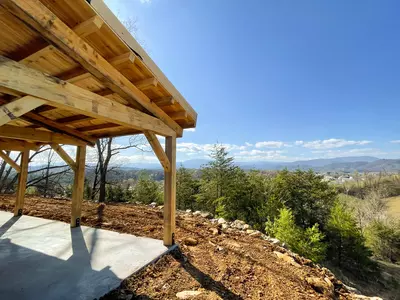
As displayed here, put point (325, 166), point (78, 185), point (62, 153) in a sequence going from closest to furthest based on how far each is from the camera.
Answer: point (62, 153)
point (78, 185)
point (325, 166)

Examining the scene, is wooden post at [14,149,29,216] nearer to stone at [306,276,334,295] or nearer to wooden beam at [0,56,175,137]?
wooden beam at [0,56,175,137]

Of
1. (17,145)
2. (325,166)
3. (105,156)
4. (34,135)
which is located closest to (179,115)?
(34,135)

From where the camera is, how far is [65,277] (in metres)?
2.44

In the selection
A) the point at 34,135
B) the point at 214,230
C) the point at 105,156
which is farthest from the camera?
the point at 105,156

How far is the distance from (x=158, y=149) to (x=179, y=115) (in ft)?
2.35

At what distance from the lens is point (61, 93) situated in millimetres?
1769

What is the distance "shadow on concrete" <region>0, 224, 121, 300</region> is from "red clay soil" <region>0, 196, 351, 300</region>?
310 millimetres

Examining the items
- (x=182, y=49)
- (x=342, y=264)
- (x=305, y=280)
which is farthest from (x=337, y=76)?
(x=305, y=280)

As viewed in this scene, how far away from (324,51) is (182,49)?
10114mm

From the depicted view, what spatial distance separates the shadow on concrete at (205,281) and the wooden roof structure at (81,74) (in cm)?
42

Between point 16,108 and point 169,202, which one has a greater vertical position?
point 16,108

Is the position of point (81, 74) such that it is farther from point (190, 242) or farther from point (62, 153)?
point (190, 242)

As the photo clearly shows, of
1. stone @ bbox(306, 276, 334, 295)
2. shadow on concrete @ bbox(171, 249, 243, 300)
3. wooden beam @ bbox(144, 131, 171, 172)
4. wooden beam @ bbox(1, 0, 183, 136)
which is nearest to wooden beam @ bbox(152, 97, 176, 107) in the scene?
wooden beam @ bbox(1, 0, 183, 136)

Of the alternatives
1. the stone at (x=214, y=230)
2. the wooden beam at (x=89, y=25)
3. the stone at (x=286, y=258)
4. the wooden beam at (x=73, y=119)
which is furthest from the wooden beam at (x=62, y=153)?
the stone at (x=286, y=258)
